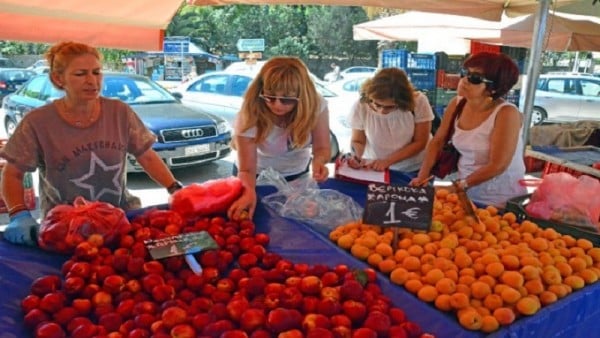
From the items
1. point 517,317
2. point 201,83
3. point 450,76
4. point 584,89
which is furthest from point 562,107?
point 517,317

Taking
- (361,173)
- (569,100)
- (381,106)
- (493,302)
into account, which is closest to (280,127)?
(361,173)

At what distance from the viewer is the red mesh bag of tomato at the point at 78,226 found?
1.64m

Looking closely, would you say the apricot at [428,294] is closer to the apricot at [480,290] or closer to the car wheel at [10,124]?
the apricot at [480,290]

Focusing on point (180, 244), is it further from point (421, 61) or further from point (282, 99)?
point (421, 61)

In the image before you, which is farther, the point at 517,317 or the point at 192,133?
the point at 192,133

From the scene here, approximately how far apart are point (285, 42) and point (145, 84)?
22.1 meters

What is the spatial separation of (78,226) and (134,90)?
18.8ft

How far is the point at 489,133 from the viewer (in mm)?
2467

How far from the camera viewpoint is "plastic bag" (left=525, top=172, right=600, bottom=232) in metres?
2.06

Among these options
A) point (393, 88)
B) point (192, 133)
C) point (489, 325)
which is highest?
point (393, 88)

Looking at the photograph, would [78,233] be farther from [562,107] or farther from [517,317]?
[562,107]

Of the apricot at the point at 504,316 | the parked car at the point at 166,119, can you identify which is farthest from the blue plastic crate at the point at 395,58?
the apricot at the point at 504,316

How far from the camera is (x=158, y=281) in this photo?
1.46m

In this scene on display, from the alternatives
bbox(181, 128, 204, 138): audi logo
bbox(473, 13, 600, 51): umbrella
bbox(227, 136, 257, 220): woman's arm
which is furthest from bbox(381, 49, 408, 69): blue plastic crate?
bbox(227, 136, 257, 220): woman's arm
